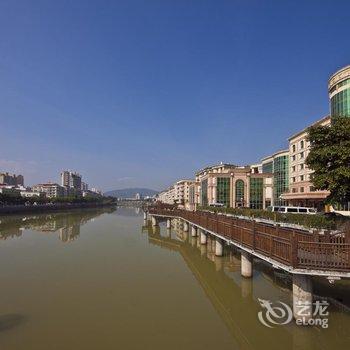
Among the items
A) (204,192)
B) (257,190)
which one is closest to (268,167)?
(257,190)

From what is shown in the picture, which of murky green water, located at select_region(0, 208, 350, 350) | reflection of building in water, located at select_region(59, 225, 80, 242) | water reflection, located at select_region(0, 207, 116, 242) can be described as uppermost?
water reflection, located at select_region(0, 207, 116, 242)

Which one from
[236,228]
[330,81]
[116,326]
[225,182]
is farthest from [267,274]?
[225,182]

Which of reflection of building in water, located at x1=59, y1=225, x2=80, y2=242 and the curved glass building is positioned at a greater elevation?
the curved glass building

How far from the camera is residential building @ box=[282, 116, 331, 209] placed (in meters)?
57.8

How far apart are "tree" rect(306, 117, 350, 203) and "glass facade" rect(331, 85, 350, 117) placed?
64.1 ft

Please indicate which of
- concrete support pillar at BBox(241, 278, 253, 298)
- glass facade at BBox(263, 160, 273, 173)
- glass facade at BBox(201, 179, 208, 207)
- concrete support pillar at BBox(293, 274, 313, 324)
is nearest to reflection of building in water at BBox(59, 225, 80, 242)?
concrete support pillar at BBox(241, 278, 253, 298)

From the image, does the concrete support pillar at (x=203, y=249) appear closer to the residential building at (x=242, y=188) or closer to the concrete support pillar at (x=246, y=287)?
the concrete support pillar at (x=246, y=287)

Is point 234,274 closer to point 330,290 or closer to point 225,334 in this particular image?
point 330,290

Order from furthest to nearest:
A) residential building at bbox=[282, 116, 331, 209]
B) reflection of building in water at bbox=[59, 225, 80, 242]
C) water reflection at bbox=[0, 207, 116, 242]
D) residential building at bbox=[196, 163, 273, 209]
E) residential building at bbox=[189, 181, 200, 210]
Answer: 1. residential building at bbox=[189, 181, 200, 210]
2. residential building at bbox=[196, 163, 273, 209]
3. residential building at bbox=[282, 116, 331, 209]
4. water reflection at bbox=[0, 207, 116, 242]
5. reflection of building in water at bbox=[59, 225, 80, 242]

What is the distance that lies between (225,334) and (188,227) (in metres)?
44.8

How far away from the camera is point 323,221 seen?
27.8 meters

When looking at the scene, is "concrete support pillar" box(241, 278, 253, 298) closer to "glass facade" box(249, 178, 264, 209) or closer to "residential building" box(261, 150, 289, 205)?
"residential building" box(261, 150, 289, 205)

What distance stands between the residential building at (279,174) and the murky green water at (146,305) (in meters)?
45.5

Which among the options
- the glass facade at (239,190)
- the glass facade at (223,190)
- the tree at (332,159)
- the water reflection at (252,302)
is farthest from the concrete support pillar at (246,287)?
the glass facade at (239,190)
